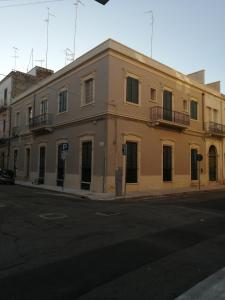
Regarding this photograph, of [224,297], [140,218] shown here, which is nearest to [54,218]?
[140,218]

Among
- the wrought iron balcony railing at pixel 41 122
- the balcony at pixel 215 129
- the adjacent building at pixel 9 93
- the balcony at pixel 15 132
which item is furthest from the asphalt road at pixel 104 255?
the adjacent building at pixel 9 93

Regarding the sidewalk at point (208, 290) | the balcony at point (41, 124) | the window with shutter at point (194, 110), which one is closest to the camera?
the sidewalk at point (208, 290)

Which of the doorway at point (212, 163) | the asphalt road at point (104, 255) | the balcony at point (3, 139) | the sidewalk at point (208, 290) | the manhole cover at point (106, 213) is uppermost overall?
the balcony at point (3, 139)

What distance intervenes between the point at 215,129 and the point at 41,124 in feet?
50.8

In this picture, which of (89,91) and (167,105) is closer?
(89,91)

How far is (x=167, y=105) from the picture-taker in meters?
22.7

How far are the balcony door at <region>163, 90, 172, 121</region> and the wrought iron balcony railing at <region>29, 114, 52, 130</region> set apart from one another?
30.5ft

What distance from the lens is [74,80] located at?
22.1 meters

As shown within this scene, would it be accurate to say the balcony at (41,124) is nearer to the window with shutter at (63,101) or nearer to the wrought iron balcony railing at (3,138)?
the window with shutter at (63,101)

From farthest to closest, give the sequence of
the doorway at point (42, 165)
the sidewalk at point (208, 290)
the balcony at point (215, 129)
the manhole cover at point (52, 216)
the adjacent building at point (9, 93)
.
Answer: the adjacent building at point (9, 93), the balcony at point (215, 129), the doorway at point (42, 165), the manhole cover at point (52, 216), the sidewalk at point (208, 290)

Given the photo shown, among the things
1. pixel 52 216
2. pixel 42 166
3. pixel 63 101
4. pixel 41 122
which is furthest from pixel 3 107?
pixel 52 216

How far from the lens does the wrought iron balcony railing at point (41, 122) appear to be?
972 inches

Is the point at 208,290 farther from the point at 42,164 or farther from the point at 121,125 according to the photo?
the point at 42,164

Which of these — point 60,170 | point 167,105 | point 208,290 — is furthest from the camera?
point 60,170
